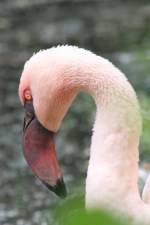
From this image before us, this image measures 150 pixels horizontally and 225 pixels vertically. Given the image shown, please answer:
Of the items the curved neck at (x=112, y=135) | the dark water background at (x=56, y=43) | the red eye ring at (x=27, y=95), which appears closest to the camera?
the curved neck at (x=112, y=135)

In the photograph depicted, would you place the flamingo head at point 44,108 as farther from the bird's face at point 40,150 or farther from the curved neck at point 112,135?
the curved neck at point 112,135

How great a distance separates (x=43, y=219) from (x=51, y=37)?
18.4 feet

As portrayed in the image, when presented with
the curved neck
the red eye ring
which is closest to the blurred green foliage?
the curved neck

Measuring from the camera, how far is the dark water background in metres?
6.49

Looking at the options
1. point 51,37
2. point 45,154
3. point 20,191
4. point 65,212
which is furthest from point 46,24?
point 65,212

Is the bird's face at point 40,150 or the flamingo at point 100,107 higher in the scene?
the flamingo at point 100,107

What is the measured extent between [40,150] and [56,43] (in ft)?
24.4

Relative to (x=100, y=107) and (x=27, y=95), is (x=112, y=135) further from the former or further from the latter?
(x=27, y=95)

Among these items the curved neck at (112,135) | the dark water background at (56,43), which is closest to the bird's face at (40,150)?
the curved neck at (112,135)

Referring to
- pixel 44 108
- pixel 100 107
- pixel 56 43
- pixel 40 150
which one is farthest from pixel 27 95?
pixel 56 43

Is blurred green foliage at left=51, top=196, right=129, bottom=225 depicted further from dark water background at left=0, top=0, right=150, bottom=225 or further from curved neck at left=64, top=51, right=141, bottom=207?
dark water background at left=0, top=0, right=150, bottom=225

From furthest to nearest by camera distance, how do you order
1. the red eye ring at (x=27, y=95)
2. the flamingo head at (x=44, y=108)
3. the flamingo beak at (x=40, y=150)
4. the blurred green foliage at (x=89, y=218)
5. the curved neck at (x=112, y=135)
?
the flamingo beak at (x=40, y=150), the red eye ring at (x=27, y=95), the flamingo head at (x=44, y=108), the curved neck at (x=112, y=135), the blurred green foliage at (x=89, y=218)

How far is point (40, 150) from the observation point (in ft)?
12.0

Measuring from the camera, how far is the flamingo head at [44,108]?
3340 mm
